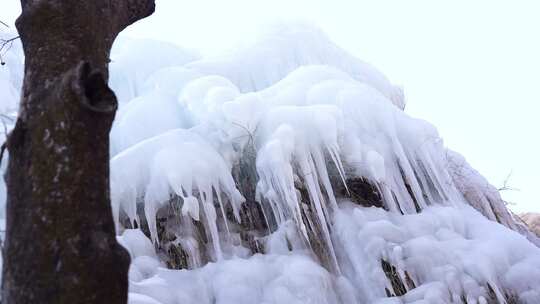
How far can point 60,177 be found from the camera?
1177mm

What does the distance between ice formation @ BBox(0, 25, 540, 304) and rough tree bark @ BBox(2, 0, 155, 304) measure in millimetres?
2089

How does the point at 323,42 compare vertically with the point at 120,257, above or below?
below

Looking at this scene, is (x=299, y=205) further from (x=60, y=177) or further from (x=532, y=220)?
(x=532, y=220)

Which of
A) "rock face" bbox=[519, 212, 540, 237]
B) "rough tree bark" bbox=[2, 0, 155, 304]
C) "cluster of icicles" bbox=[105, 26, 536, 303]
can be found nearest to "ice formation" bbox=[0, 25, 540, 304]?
"cluster of icicles" bbox=[105, 26, 536, 303]

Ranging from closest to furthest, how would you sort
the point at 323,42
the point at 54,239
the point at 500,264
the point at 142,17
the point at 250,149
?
the point at 54,239
the point at 142,17
the point at 500,264
the point at 250,149
the point at 323,42

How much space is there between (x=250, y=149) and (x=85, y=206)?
4.01 m

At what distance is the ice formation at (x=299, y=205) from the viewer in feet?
13.2

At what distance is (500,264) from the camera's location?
4.23 meters

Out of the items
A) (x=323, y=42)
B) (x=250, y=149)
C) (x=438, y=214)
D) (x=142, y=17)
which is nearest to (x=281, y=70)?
(x=323, y=42)

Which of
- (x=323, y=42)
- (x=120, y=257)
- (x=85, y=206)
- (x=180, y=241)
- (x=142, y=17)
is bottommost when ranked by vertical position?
(x=180, y=241)

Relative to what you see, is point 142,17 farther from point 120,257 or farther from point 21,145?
point 120,257

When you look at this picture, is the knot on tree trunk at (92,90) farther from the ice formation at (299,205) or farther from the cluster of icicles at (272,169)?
the cluster of icicles at (272,169)

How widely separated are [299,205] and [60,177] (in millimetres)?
3699

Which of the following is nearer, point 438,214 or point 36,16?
point 36,16
